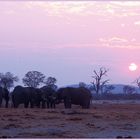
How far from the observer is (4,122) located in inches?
810

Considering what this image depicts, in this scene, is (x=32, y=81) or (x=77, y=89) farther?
(x=32, y=81)

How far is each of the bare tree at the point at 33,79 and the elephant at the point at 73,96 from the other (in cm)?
3941

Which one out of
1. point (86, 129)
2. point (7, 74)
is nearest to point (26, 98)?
point (86, 129)

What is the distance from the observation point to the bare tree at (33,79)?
7878 cm

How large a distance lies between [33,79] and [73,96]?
4315cm

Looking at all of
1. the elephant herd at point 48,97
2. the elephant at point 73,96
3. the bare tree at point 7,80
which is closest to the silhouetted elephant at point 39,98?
the elephant herd at point 48,97

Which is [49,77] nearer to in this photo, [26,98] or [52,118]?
[26,98]

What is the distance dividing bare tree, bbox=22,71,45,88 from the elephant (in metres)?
39.4

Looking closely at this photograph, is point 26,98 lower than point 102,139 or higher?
higher

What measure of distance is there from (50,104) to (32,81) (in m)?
40.6

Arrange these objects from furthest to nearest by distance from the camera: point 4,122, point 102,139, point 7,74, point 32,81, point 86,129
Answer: point 7,74 → point 32,81 → point 4,122 → point 86,129 → point 102,139

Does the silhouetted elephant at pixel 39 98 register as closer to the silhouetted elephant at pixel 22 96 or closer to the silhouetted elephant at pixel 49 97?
Result: the silhouetted elephant at pixel 49 97

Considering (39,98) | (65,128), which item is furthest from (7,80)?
(65,128)

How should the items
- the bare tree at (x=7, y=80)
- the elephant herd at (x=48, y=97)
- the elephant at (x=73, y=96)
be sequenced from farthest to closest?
1. the bare tree at (x=7, y=80)
2. the elephant at (x=73, y=96)
3. the elephant herd at (x=48, y=97)
